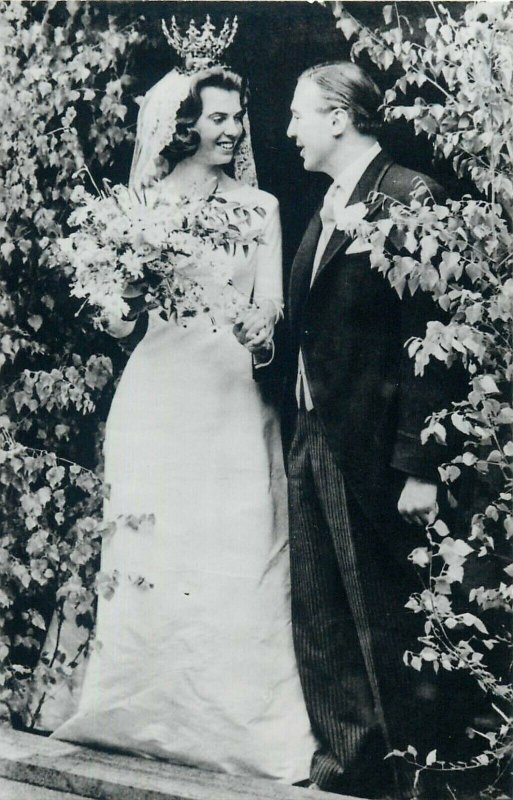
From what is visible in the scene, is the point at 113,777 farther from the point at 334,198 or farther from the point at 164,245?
the point at 334,198

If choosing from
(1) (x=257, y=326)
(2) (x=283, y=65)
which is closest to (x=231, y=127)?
(2) (x=283, y=65)

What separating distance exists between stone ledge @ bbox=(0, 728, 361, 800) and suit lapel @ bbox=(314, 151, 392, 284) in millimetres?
1859

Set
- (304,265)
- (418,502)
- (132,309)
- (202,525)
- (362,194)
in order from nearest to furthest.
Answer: (418,502) → (362,194) → (304,265) → (202,525) → (132,309)

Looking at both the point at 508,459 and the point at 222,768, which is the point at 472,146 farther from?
the point at 222,768

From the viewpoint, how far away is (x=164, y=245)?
3768 mm

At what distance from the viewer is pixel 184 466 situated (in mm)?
3787

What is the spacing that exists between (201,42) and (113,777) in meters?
2.80

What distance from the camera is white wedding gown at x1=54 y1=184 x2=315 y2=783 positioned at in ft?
12.0

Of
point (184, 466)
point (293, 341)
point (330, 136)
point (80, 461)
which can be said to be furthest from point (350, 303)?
point (80, 461)

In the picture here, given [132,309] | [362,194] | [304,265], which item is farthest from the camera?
[132,309]

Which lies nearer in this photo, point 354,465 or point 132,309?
point 354,465

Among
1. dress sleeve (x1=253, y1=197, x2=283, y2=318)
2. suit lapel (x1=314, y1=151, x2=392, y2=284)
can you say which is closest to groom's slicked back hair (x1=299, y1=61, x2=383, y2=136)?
suit lapel (x1=314, y1=151, x2=392, y2=284)

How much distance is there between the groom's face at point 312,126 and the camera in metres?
3.63

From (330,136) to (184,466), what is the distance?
1.34 m
